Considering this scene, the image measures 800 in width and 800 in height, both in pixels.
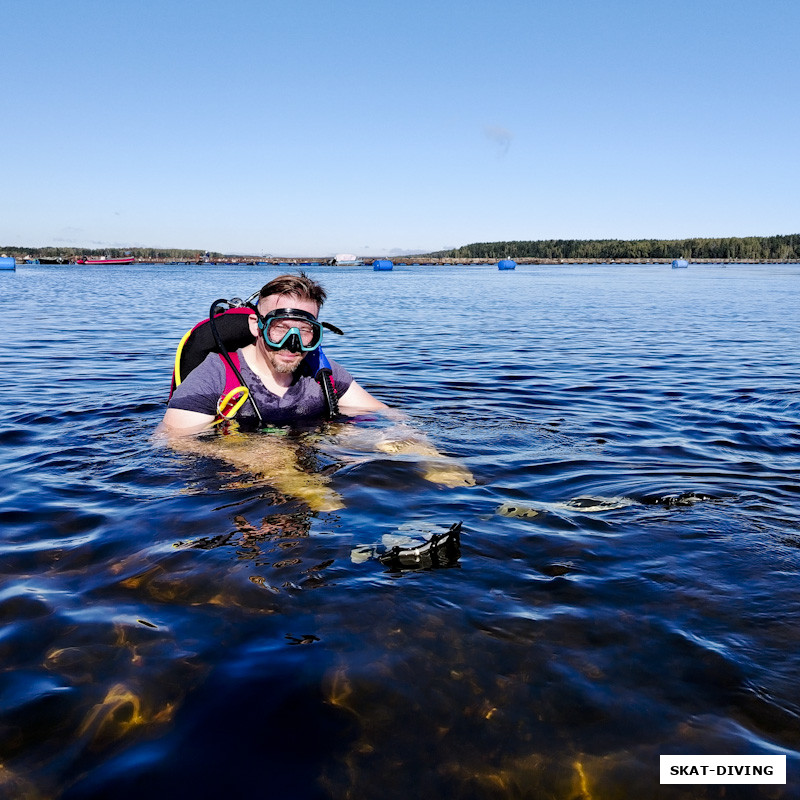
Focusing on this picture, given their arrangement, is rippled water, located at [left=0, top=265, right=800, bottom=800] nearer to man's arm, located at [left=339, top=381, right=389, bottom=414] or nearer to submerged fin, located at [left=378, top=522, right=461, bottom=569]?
submerged fin, located at [left=378, top=522, right=461, bottom=569]

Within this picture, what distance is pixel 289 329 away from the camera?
605cm

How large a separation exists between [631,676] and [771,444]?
4.90 metres

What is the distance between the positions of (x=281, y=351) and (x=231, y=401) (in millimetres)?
743

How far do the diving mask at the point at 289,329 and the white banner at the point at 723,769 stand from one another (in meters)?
4.66

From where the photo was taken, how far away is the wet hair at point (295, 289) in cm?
613

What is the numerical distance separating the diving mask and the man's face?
83mm

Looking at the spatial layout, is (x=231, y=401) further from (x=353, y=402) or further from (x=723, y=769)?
(x=723, y=769)

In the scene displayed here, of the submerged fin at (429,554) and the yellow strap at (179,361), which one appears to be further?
the yellow strap at (179,361)

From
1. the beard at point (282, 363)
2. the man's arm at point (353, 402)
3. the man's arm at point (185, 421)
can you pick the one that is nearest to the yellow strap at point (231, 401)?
the man's arm at point (185, 421)

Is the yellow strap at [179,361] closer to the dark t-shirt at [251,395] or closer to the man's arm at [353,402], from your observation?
the dark t-shirt at [251,395]

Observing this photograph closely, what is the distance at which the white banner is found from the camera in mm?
2195

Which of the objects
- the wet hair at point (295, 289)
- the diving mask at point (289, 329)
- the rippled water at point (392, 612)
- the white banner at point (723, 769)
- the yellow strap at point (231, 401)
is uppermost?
the wet hair at point (295, 289)

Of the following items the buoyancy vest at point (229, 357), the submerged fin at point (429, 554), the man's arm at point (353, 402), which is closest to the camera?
the submerged fin at point (429, 554)

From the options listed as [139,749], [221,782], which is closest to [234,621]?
[139,749]
